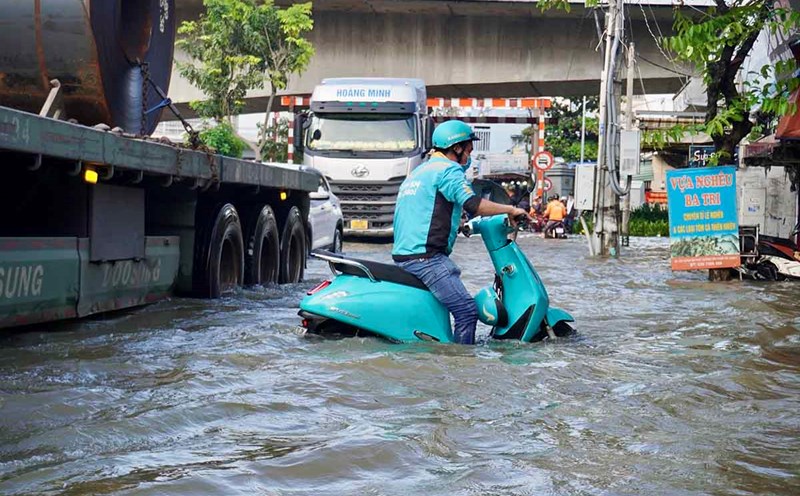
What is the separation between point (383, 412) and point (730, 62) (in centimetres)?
1358

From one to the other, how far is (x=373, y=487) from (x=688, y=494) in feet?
3.81

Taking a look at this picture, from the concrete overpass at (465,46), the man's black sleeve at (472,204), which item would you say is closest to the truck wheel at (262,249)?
the man's black sleeve at (472,204)

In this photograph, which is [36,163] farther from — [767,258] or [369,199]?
[369,199]

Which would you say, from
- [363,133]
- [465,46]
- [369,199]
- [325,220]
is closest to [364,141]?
[363,133]

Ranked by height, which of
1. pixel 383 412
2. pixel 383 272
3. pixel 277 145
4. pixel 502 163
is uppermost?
pixel 277 145

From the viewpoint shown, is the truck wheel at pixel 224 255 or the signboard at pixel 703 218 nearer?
the truck wheel at pixel 224 255

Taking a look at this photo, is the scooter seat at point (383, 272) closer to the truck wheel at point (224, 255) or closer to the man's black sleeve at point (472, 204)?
the man's black sleeve at point (472, 204)

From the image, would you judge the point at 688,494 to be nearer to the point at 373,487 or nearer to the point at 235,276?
the point at 373,487

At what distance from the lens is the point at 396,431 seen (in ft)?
17.9

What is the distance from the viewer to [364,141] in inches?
997

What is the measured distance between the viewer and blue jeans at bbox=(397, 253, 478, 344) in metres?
7.75

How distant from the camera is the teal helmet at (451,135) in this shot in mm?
7848

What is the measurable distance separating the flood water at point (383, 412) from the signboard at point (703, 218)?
6564mm

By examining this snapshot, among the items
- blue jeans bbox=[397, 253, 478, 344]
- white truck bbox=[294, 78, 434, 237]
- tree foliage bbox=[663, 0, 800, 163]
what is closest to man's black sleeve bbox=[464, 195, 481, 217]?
blue jeans bbox=[397, 253, 478, 344]
